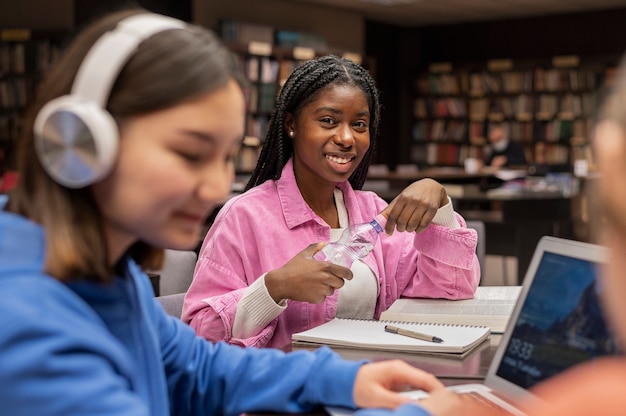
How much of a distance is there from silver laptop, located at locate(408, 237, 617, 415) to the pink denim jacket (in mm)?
606

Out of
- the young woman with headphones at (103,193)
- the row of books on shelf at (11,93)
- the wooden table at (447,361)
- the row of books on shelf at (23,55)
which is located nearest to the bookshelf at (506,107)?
the row of books on shelf at (23,55)

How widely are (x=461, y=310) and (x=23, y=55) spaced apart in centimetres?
741

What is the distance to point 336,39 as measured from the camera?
1087 centimetres

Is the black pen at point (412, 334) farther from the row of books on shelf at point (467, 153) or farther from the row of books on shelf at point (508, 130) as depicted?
the row of books on shelf at point (467, 153)

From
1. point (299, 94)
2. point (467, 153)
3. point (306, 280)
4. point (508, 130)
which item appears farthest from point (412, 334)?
point (467, 153)

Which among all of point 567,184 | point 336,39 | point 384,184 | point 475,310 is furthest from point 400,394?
point 336,39

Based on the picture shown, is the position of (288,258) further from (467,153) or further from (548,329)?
(467,153)

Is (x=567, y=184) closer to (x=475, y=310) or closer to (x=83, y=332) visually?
(x=475, y=310)

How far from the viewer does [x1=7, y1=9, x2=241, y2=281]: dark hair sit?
2.63ft

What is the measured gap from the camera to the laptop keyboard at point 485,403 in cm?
105

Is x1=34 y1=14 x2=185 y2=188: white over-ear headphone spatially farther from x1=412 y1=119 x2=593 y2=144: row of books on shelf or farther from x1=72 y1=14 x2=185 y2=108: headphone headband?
x1=412 y1=119 x2=593 y2=144: row of books on shelf

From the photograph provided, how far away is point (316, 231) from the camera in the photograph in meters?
1.90

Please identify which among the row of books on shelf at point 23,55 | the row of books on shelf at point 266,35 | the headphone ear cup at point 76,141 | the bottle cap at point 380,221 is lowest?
the bottle cap at point 380,221

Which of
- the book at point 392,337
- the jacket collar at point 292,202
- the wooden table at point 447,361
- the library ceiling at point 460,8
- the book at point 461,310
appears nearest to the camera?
the wooden table at point 447,361
